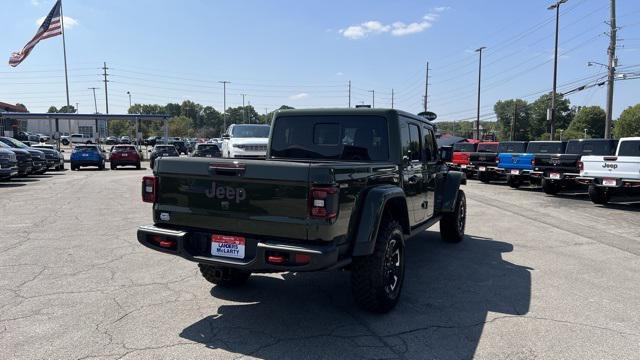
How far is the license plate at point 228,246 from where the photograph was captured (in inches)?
160

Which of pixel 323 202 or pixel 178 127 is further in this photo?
pixel 178 127

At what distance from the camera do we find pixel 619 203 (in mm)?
14820

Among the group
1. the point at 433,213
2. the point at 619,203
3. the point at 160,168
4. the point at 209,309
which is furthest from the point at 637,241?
the point at 160,168

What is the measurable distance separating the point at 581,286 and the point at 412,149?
260 cm

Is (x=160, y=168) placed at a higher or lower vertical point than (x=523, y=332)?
higher

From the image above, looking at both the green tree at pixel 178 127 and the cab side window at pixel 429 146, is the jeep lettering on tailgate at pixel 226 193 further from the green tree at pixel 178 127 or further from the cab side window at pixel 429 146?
the green tree at pixel 178 127

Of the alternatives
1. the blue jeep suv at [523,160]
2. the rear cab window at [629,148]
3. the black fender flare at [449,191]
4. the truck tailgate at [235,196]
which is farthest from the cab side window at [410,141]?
the blue jeep suv at [523,160]

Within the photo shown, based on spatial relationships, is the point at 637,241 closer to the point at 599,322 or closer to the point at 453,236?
the point at 453,236

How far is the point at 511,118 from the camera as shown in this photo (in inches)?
5802

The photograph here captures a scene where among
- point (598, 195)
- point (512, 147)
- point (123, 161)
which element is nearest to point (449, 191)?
point (598, 195)

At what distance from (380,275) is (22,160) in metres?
19.2

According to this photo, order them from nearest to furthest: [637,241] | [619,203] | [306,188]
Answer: [306,188], [637,241], [619,203]

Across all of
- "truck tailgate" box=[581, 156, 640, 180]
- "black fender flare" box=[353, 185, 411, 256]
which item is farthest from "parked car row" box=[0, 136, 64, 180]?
"truck tailgate" box=[581, 156, 640, 180]

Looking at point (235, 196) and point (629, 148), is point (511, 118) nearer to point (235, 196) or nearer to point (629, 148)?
point (629, 148)
